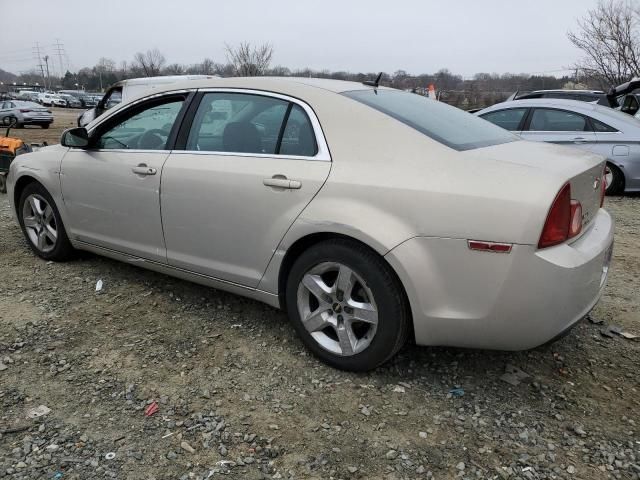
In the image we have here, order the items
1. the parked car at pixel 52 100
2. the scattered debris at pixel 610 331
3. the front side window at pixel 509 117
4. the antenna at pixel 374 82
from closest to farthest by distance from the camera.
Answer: the scattered debris at pixel 610 331, the antenna at pixel 374 82, the front side window at pixel 509 117, the parked car at pixel 52 100

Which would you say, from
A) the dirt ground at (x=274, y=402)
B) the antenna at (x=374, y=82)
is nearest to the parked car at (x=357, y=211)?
the antenna at (x=374, y=82)

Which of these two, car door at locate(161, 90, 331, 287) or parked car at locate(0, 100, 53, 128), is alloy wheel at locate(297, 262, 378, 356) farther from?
parked car at locate(0, 100, 53, 128)

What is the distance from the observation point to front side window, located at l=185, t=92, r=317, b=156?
2912mm

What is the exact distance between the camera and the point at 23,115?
2388 cm

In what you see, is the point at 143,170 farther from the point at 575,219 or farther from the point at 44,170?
the point at 575,219

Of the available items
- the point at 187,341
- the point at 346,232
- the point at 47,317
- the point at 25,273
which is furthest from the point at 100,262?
the point at 346,232

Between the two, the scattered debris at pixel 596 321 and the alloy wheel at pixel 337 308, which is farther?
the scattered debris at pixel 596 321

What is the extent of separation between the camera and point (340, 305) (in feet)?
9.02

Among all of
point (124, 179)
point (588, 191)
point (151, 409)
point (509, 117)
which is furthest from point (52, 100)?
point (588, 191)

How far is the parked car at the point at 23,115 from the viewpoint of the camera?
23.9 m

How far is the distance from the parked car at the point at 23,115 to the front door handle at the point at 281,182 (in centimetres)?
2496

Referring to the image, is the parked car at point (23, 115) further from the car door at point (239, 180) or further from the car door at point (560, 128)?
the car door at point (239, 180)

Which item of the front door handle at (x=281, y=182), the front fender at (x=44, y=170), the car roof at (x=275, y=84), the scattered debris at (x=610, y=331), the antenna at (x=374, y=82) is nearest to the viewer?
the front door handle at (x=281, y=182)

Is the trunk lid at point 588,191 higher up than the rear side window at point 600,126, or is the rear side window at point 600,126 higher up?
the trunk lid at point 588,191
